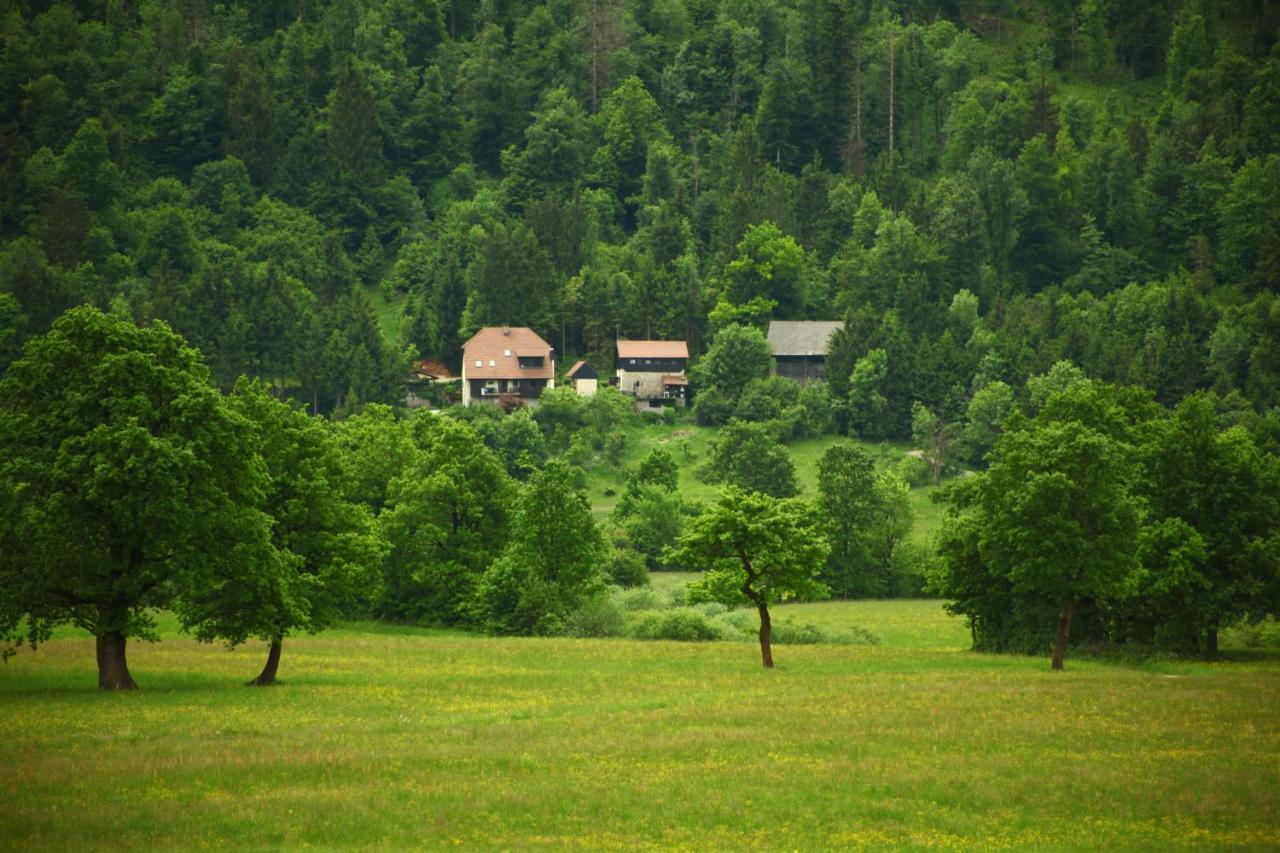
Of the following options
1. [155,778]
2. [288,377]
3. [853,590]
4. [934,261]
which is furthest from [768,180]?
[155,778]

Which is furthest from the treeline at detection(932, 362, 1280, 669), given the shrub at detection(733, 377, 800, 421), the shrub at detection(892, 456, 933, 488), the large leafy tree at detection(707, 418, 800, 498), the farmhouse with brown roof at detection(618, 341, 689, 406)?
the farmhouse with brown roof at detection(618, 341, 689, 406)

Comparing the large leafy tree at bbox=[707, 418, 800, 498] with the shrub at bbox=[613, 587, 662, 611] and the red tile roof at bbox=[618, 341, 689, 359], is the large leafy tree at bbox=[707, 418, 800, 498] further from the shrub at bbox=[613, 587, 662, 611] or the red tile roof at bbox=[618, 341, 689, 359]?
the shrub at bbox=[613, 587, 662, 611]

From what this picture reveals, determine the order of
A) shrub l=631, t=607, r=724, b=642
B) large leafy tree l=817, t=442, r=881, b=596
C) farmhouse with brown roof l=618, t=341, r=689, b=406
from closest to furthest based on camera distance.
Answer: shrub l=631, t=607, r=724, b=642 < large leafy tree l=817, t=442, r=881, b=596 < farmhouse with brown roof l=618, t=341, r=689, b=406

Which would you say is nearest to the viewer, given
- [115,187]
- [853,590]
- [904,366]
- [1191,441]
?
[1191,441]

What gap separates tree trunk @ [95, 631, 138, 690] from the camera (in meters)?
60.2

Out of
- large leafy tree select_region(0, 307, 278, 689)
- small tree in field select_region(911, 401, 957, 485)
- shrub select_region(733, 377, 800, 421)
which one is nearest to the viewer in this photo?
large leafy tree select_region(0, 307, 278, 689)

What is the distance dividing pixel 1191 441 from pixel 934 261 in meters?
101

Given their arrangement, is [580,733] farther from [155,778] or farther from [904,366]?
[904,366]

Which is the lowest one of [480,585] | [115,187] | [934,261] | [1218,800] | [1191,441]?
→ [1218,800]

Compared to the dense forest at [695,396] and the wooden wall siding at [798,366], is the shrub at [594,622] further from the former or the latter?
the wooden wall siding at [798,366]

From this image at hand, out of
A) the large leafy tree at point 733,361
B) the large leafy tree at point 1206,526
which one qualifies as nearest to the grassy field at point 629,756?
the large leafy tree at point 1206,526

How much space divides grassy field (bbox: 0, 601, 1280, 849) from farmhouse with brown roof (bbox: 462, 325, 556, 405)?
303 ft

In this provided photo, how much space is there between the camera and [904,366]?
160375 millimetres

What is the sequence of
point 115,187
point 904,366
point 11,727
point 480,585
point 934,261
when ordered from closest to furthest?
point 11,727 → point 480,585 → point 904,366 → point 934,261 → point 115,187
